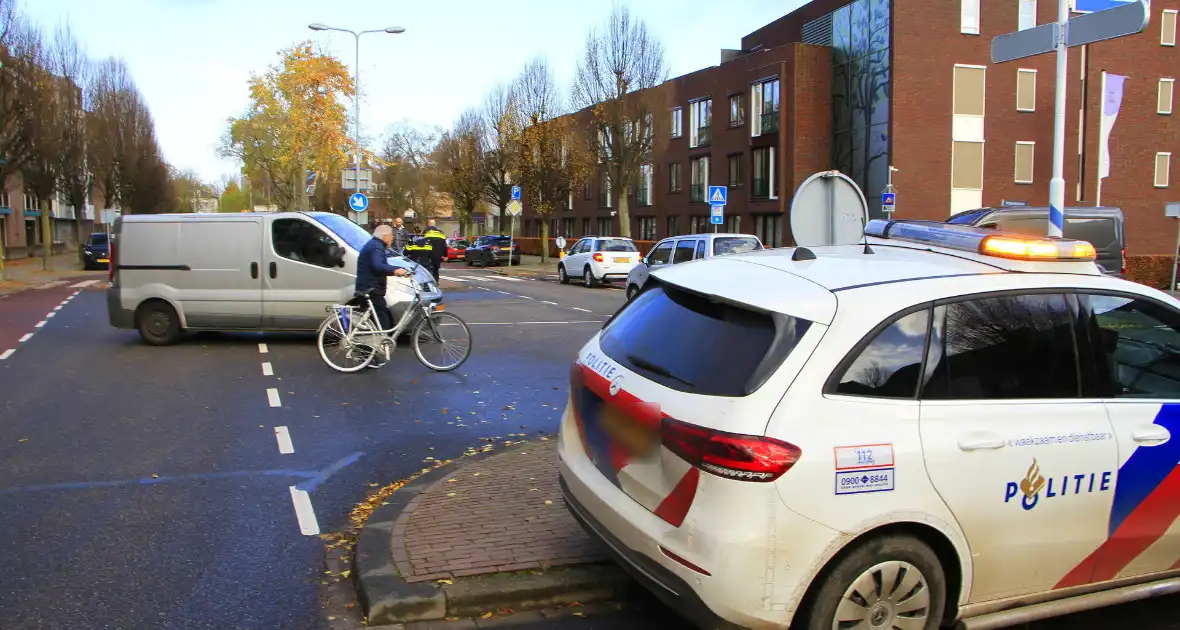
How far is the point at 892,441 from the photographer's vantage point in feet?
10.6

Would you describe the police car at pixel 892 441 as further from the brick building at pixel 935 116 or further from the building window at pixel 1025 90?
the building window at pixel 1025 90

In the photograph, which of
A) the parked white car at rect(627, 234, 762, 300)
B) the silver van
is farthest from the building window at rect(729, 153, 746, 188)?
the silver van

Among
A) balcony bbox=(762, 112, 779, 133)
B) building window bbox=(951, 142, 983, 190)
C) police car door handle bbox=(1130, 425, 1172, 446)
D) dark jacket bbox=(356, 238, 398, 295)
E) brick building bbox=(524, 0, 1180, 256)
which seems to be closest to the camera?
police car door handle bbox=(1130, 425, 1172, 446)

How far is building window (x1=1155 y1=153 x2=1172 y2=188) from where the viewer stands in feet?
130

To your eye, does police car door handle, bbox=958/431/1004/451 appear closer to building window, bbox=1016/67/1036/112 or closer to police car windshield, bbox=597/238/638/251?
police car windshield, bbox=597/238/638/251

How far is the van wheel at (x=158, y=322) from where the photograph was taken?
1248 cm

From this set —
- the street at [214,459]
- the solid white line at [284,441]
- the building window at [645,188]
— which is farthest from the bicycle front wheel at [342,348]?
the building window at [645,188]

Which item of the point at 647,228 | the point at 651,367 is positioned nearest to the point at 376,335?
the point at 651,367

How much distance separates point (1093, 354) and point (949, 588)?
3.75ft

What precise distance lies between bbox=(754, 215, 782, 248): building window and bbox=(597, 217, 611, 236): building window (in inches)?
608

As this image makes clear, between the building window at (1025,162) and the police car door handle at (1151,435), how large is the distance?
3755 centimetres

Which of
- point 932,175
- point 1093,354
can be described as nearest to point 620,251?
point 932,175

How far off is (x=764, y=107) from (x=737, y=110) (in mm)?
2260

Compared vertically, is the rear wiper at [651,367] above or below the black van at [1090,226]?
below
